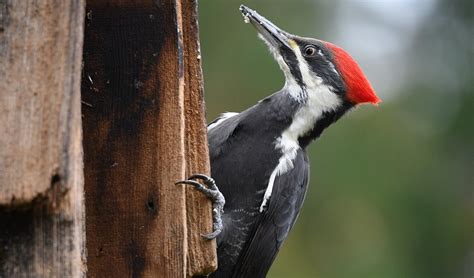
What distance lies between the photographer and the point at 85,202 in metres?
3.00

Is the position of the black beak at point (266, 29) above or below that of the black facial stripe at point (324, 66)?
above

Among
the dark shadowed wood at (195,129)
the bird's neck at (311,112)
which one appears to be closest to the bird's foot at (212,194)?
the dark shadowed wood at (195,129)

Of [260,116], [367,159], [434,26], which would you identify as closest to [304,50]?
[260,116]

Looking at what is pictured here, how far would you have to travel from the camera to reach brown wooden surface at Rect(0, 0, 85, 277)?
2398 millimetres

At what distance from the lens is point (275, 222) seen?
14.7ft

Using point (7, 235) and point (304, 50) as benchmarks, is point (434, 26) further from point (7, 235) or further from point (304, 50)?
point (7, 235)

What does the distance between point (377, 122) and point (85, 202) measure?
6.70 metres

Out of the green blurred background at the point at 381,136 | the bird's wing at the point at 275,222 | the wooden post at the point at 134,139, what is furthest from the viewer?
the green blurred background at the point at 381,136

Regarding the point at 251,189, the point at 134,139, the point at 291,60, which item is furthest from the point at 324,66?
the point at 134,139

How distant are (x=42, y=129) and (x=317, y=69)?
264cm

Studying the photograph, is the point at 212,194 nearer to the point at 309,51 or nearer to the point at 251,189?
the point at 251,189

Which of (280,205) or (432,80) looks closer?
(280,205)

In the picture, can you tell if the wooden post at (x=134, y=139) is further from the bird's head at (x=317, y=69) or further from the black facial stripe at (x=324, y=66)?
the black facial stripe at (x=324, y=66)

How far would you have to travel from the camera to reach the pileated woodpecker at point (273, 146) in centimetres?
438
